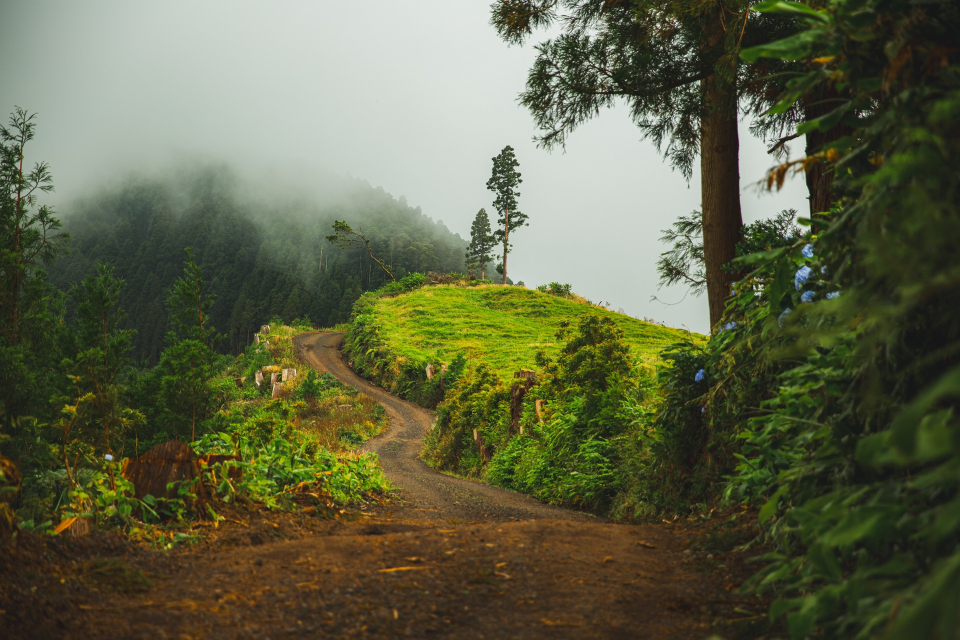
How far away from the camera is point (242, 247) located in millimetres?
102375

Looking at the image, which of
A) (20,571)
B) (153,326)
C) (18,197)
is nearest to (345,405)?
(18,197)

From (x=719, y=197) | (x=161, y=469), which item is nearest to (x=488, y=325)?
(x=719, y=197)

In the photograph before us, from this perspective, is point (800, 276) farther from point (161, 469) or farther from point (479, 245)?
point (479, 245)

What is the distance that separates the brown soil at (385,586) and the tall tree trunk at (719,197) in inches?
122

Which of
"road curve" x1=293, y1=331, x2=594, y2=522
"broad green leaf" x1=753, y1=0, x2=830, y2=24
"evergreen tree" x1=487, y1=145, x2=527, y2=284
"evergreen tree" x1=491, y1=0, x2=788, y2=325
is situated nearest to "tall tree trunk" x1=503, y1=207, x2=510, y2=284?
"evergreen tree" x1=487, y1=145, x2=527, y2=284

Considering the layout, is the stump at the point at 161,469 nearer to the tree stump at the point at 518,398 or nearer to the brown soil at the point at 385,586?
the brown soil at the point at 385,586

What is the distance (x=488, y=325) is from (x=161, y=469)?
2498cm

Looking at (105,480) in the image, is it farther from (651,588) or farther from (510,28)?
(510,28)

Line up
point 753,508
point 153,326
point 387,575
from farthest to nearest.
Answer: point 153,326 < point 753,508 < point 387,575

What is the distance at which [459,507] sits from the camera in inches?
209

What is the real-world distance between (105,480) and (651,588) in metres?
2.60

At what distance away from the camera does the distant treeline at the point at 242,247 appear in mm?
70125

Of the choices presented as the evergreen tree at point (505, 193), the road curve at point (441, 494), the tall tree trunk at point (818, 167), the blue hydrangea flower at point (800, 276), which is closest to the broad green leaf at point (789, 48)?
the blue hydrangea flower at point (800, 276)

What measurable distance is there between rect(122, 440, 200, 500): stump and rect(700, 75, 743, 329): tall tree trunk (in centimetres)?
462
